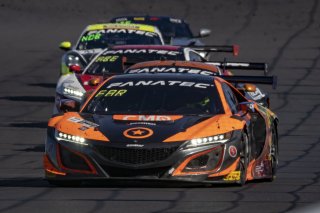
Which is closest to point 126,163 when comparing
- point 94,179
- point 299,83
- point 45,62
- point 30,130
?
point 94,179

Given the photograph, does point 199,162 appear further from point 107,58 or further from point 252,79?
point 107,58

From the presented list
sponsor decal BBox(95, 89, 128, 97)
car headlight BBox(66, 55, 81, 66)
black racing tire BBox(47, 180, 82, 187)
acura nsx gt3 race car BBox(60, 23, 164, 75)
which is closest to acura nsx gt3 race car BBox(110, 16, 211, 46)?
acura nsx gt3 race car BBox(60, 23, 164, 75)

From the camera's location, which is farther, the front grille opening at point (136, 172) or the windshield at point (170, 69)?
the windshield at point (170, 69)

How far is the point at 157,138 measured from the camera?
11.1m

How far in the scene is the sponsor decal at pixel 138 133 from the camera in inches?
438

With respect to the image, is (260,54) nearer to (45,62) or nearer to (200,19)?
(45,62)

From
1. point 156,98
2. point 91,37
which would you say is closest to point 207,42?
point 91,37

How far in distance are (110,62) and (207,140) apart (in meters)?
7.85

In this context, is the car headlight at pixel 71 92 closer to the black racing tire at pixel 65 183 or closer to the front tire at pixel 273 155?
the front tire at pixel 273 155

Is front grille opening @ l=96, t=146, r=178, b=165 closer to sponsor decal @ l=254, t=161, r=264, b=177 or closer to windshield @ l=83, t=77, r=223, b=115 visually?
windshield @ l=83, t=77, r=223, b=115

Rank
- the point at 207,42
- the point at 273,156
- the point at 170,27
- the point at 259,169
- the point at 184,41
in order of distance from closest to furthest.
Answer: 1. the point at 259,169
2. the point at 273,156
3. the point at 184,41
4. the point at 170,27
5. the point at 207,42

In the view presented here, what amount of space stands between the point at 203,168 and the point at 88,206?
1.64 meters

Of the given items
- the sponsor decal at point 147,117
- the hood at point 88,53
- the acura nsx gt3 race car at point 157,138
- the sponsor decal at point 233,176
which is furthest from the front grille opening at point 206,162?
the hood at point 88,53

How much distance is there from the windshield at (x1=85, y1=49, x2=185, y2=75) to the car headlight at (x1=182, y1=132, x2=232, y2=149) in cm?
725
